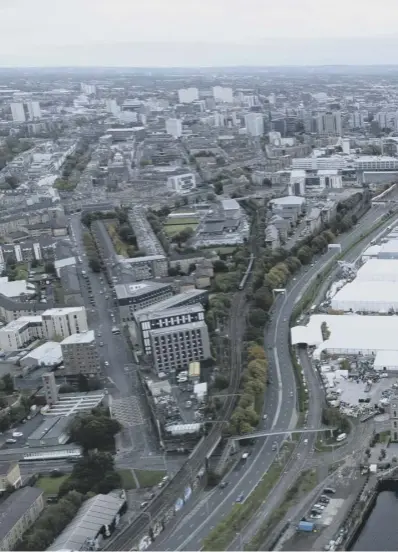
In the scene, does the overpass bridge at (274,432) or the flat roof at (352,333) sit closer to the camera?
the overpass bridge at (274,432)

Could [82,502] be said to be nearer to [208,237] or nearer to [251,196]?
[208,237]

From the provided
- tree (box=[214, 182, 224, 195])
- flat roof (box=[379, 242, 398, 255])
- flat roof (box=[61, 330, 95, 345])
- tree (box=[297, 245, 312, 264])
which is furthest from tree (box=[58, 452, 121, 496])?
tree (box=[214, 182, 224, 195])

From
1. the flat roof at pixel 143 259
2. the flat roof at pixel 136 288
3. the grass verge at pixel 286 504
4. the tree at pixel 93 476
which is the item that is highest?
the flat roof at pixel 143 259

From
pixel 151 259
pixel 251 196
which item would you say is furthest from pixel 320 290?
pixel 251 196

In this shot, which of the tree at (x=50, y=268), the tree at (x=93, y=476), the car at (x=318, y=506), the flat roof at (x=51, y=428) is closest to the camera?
the car at (x=318, y=506)

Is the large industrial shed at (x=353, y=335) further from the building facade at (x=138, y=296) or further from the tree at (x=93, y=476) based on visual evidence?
the tree at (x=93, y=476)

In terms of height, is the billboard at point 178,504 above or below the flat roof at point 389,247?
below

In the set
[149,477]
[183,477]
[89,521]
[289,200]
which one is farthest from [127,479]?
[289,200]

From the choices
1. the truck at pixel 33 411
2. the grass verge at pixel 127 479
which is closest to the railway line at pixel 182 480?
the grass verge at pixel 127 479
